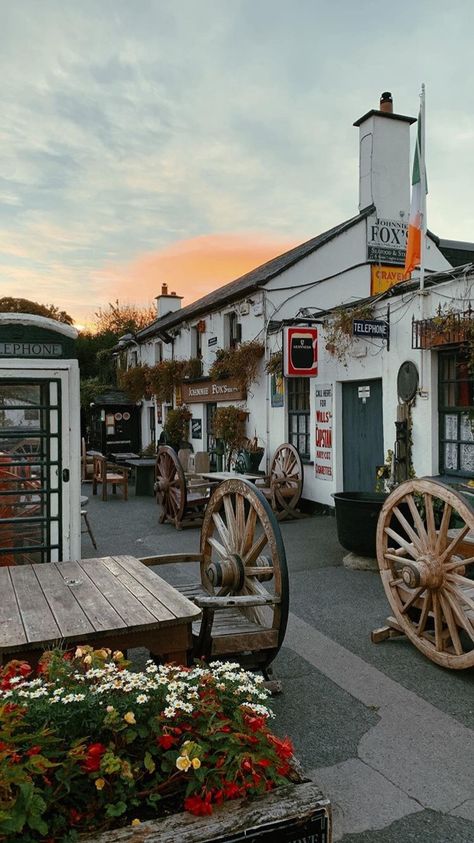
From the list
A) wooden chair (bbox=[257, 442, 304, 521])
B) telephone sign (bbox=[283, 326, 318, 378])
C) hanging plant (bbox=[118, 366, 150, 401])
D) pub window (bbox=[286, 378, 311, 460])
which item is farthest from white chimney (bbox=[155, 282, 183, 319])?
telephone sign (bbox=[283, 326, 318, 378])

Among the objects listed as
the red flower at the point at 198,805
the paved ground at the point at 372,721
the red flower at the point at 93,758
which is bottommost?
the paved ground at the point at 372,721

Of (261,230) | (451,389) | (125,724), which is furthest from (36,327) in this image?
(261,230)

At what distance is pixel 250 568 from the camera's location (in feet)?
13.1

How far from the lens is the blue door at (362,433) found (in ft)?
29.1

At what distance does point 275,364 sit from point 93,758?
978cm

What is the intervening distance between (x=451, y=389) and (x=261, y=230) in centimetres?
844

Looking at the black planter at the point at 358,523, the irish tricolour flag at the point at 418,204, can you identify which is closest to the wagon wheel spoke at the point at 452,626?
→ the black planter at the point at 358,523

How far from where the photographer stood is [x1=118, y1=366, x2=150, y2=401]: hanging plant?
1973cm

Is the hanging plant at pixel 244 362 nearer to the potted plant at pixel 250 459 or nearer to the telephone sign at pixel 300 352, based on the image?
the potted plant at pixel 250 459

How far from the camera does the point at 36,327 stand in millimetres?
5113

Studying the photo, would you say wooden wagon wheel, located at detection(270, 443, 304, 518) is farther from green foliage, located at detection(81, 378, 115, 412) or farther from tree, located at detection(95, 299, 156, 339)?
tree, located at detection(95, 299, 156, 339)

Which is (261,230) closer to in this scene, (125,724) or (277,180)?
(277,180)

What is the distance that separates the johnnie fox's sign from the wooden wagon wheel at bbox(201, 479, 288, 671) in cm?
855

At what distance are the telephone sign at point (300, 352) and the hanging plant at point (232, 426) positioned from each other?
9.86 ft
